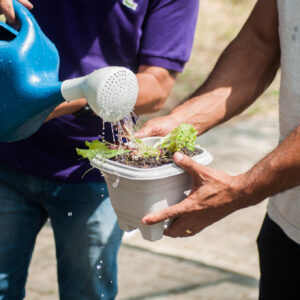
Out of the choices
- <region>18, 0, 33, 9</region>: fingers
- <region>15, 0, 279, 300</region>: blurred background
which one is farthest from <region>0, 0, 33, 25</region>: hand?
<region>15, 0, 279, 300</region>: blurred background

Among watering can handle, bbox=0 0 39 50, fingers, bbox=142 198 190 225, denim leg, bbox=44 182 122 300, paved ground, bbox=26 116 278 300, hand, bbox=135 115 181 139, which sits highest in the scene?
watering can handle, bbox=0 0 39 50

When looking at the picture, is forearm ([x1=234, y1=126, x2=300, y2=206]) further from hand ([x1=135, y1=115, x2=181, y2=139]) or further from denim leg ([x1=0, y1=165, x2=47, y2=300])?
denim leg ([x1=0, y1=165, x2=47, y2=300])

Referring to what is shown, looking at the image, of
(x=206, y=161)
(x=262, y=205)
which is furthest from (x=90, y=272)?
(x=262, y=205)

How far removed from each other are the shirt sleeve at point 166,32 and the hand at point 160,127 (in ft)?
0.93

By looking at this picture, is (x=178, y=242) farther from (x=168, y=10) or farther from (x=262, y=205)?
(x=168, y=10)

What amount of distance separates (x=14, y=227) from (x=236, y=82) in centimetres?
94

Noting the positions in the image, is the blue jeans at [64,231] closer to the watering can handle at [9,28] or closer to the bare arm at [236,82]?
the bare arm at [236,82]

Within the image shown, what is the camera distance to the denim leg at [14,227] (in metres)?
2.25

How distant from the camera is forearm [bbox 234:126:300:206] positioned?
170 cm

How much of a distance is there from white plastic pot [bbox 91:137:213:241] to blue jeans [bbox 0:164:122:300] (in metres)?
0.38

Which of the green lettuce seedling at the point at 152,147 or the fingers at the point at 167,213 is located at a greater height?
the green lettuce seedling at the point at 152,147

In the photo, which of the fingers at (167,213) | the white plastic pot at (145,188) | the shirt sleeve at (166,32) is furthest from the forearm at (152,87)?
the fingers at (167,213)

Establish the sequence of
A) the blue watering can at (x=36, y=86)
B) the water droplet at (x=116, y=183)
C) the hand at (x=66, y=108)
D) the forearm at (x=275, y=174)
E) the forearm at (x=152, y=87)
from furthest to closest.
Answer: the forearm at (x=152, y=87)
the hand at (x=66, y=108)
the water droplet at (x=116, y=183)
the forearm at (x=275, y=174)
the blue watering can at (x=36, y=86)

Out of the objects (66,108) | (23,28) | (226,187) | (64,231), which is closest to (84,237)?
(64,231)
